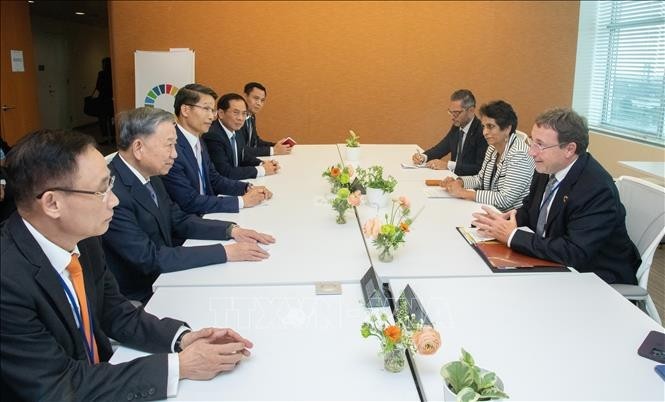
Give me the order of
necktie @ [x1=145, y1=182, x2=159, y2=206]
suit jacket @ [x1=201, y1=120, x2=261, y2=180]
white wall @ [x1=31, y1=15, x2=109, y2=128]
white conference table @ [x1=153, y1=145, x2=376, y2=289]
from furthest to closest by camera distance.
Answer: white wall @ [x1=31, y1=15, x2=109, y2=128] → suit jacket @ [x1=201, y1=120, x2=261, y2=180] → necktie @ [x1=145, y1=182, x2=159, y2=206] → white conference table @ [x1=153, y1=145, x2=376, y2=289]

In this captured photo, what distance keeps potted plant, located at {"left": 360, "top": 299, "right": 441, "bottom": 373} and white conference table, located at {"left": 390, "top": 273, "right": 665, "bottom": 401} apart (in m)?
0.08

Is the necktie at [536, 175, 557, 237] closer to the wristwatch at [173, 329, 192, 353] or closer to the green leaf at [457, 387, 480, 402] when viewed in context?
the green leaf at [457, 387, 480, 402]

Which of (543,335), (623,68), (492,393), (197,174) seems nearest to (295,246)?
(543,335)

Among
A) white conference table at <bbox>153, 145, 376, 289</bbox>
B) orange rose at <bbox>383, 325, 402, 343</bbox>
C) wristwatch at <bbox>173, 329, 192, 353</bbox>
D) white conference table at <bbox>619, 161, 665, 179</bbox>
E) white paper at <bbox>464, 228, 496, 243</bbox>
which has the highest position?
white conference table at <bbox>619, 161, 665, 179</bbox>

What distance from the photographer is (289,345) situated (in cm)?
164

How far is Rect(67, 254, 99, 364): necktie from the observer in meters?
1.54

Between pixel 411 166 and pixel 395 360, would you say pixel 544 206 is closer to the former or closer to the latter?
pixel 395 360

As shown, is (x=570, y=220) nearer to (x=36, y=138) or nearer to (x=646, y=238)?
(x=646, y=238)

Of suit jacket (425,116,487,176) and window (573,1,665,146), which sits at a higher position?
window (573,1,665,146)

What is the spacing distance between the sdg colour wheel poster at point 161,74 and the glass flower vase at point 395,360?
559cm

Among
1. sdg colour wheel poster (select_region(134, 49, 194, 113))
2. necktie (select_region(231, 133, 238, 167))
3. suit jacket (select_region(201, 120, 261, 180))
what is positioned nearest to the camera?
suit jacket (select_region(201, 120, 261, 180))

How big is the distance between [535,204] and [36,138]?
7.76 feet

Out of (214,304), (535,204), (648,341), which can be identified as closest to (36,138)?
(214,304)

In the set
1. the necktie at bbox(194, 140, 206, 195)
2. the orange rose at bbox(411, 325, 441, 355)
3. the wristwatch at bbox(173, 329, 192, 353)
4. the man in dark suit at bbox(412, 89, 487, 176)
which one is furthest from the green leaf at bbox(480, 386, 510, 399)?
the man in dark suit at bbox(412, 89, 487, 176)
